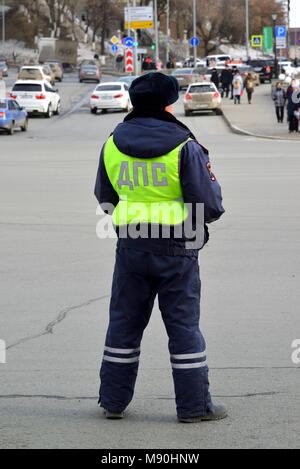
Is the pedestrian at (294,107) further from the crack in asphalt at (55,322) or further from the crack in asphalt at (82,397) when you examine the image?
the crack in asphalt at (82,397)

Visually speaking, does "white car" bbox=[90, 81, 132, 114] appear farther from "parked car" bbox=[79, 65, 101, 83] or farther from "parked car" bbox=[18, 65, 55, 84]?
"parked car" bbox=[79, 65, 101, 83]

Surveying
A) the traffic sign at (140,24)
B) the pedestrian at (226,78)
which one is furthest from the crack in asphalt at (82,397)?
the traffic sign at (140,24)

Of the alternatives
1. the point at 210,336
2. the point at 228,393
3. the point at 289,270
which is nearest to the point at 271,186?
the point at 289,270

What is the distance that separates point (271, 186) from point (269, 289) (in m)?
9.29

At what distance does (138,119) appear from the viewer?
5293 millimetres

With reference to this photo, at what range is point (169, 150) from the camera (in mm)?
5184

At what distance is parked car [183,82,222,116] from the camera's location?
44.5 meters

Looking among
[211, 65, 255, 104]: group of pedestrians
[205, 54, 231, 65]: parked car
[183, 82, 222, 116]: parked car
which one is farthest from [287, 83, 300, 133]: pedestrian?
[205, 54, 231, 65]: parked car

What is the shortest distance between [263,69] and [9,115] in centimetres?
3813

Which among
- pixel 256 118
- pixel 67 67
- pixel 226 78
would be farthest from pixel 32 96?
pixel 67 67

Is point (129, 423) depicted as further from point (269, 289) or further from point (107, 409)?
point (269, 289)

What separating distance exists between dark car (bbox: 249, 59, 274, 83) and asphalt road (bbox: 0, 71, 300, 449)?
5384 cm

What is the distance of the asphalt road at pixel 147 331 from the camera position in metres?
5.12

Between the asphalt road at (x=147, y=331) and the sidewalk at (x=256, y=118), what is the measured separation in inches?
654
